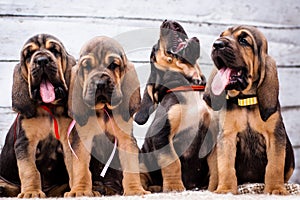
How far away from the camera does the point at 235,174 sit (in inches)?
137

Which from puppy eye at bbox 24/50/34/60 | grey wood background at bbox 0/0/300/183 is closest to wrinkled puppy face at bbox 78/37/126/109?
puppy eye at bbox 24/50/34/60

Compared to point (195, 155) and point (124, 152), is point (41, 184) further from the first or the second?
point (195, 155)

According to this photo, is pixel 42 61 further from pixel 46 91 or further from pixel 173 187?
pixel 173 187

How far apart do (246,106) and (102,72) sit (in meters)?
0.84

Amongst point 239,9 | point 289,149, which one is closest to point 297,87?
point 239,9

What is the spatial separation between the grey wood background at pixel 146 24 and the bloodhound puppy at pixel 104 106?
845mm

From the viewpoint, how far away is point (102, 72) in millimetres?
3393

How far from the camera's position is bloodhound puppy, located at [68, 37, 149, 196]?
3.39 metres

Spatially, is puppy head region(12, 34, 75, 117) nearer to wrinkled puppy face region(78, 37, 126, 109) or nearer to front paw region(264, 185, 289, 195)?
wrinkled puppy face region(78, 37, 126, 109)

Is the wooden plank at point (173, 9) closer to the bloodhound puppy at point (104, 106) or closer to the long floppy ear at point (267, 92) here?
the bloodhound puppy at point (104, 106)

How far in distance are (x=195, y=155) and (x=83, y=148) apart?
2.25ft

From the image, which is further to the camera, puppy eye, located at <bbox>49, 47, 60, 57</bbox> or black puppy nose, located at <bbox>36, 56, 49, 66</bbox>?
puppy eye, located at <bbox>49, 47, 60, 57</bbox>

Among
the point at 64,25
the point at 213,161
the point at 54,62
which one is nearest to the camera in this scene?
the point at 54,62

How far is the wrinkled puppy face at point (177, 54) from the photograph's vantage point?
12.2 ft
